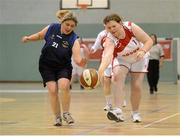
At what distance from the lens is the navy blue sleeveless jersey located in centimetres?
978

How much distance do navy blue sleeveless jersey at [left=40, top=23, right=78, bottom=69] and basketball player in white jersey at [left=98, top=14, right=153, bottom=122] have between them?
607mm

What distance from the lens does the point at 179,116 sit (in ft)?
37.5

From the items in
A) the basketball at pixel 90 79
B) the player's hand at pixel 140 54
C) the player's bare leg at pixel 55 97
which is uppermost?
the player's hand at pixel 140 54

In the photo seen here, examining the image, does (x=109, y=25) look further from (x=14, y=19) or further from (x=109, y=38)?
(x=14, y=19)

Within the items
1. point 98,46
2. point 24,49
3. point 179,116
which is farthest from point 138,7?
point 179,116

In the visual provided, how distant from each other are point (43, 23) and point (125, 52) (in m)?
20.1

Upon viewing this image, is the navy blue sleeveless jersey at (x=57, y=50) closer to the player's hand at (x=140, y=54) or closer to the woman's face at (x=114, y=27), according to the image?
the woman's face at (x=114, y=27)

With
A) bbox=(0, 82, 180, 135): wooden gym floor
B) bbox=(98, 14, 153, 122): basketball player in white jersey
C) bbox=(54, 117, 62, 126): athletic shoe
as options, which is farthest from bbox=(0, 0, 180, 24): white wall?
bbox=(54, 117, 62, 126): athletic shoe

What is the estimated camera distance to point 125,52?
9.98 meters

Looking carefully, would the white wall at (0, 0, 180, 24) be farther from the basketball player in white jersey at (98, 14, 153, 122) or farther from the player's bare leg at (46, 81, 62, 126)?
the player's bare leg at (46, 81, 62, 126)

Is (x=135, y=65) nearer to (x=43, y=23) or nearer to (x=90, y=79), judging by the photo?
(x=90, y=79)

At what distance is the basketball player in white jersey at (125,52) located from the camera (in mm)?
9742

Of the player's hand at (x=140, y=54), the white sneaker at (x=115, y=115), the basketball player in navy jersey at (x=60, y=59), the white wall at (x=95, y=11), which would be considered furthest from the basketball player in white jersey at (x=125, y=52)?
the white wall at (x=95, y=11)

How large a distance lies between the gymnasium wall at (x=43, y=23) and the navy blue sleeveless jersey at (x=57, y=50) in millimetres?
18772
